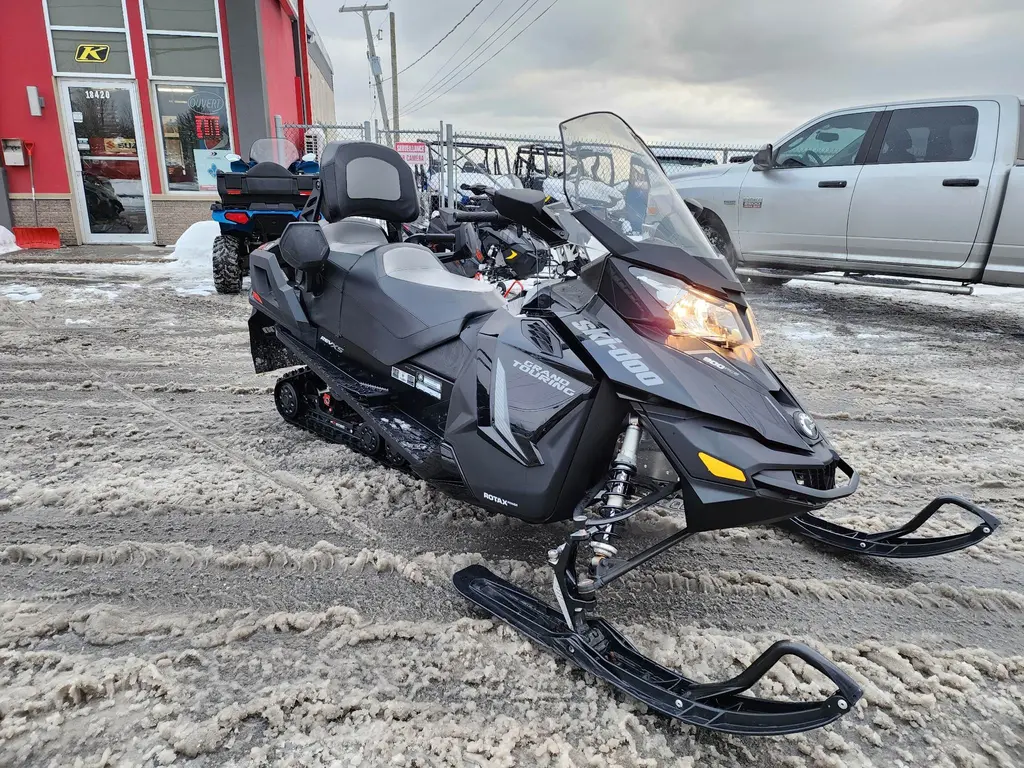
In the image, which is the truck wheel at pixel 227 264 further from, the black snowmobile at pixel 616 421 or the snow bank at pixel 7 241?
the snow bank at pixel 7 241

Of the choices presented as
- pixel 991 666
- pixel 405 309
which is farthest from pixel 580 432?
pixel 991 666

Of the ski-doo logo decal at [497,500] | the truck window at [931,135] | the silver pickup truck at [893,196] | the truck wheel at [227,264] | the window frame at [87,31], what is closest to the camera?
the ski-doo logo decal at [497,500]

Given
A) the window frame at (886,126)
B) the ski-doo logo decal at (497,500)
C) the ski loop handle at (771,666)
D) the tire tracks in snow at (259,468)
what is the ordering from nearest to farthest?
1. the ski loop handle at (771,666)
2. the ski-doo logo decal at (497,500)
3. the tire tracks in snow at (259,468)
4. the window frame at (886,126)

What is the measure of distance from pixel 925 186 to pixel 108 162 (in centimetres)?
1130

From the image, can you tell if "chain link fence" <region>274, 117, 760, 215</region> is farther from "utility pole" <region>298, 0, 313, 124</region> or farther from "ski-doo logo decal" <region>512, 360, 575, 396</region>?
"ski-doo logo decal" <region>512, 360, 575, 396</region>

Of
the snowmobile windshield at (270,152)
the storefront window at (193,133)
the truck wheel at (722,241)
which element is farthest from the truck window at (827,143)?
the storefront window at (193,133)

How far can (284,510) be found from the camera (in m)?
2.54

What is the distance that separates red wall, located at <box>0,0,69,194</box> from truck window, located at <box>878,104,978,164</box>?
37.4ft

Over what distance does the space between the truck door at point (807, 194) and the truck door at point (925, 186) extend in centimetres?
14

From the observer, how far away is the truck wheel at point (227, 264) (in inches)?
266

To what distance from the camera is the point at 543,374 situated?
75.7 inches

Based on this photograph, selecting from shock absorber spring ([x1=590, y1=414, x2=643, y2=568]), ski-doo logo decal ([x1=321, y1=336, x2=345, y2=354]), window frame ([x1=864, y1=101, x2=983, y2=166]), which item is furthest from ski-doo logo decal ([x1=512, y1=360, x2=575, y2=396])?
window frame ([x1=864, y1=101, x2=983, y2=166])

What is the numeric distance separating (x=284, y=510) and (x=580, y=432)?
52.9 inches

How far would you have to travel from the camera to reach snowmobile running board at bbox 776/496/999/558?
2.07 metres
